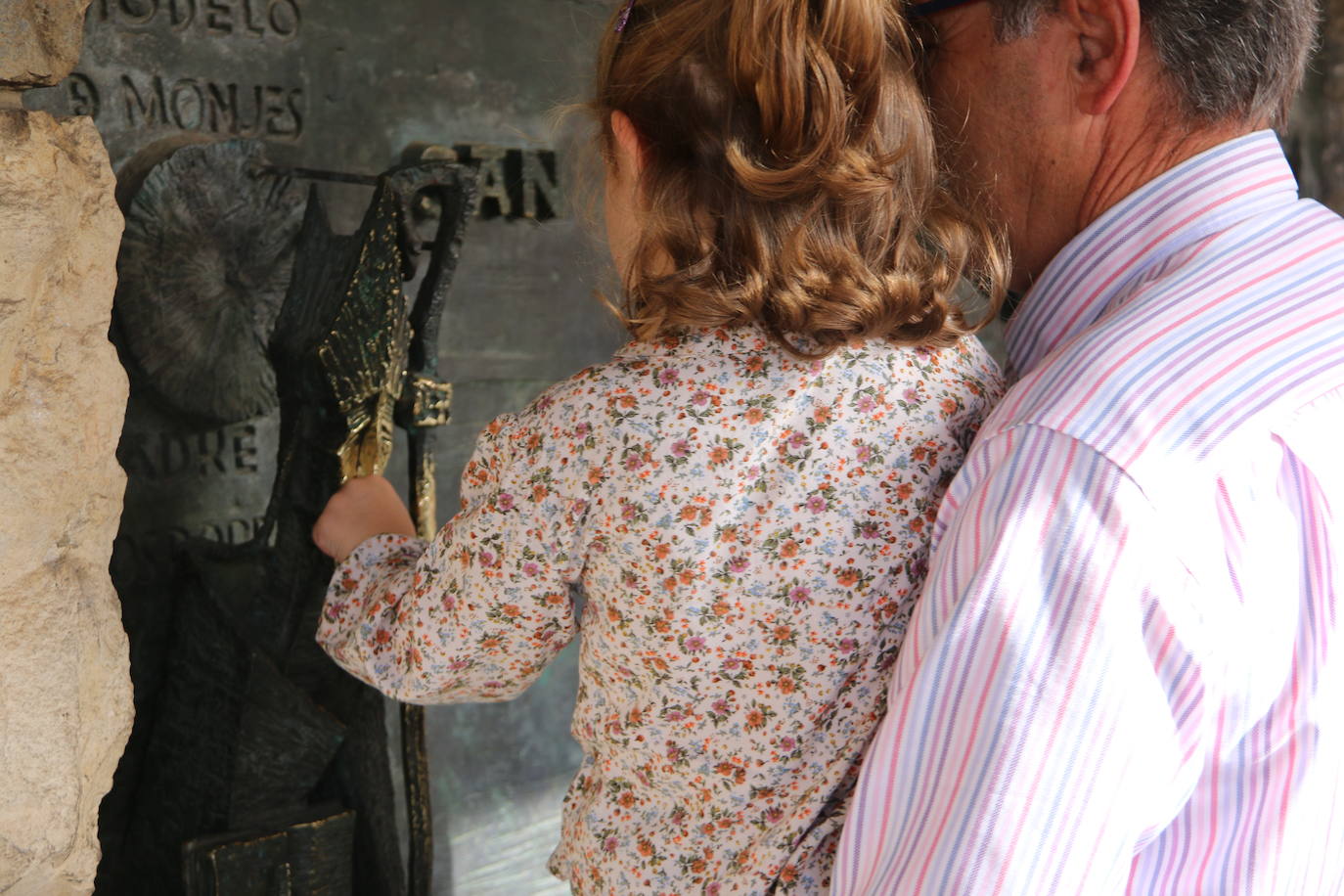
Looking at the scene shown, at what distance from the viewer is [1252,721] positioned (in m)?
0.72

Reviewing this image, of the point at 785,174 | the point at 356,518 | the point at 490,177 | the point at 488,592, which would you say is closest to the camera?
the point at 785,174

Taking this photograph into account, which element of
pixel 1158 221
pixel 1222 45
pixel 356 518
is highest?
pixel 1222 45

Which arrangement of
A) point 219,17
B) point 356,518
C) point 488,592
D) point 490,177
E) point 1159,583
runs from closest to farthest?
point 1159,583, point 488,592, point 356,518, point 219,17, point 490,177

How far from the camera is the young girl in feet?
2.69

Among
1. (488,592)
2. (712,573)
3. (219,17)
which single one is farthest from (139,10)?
(712,573)

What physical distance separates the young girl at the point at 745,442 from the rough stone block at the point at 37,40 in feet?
1.22

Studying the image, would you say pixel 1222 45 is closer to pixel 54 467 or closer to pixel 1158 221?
pixel 1158 221

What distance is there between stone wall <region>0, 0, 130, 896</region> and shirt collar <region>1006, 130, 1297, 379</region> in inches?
27.5

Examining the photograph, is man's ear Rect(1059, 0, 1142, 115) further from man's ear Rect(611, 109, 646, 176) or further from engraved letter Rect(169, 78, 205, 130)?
engraved letter Rect(169, 78, 205, 130)

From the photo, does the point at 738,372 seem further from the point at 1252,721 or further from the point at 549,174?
the point at 549,174

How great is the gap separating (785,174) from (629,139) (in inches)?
5.5

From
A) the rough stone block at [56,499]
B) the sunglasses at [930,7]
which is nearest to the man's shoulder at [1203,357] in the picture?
the sunglasses at [930,7]

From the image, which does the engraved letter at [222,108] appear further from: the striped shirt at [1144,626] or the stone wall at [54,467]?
the striped shirt at [1144,626]

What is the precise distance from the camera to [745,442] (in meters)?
0.85
